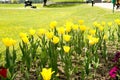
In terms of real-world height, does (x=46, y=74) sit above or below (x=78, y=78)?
above

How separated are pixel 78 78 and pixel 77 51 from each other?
1798 mm

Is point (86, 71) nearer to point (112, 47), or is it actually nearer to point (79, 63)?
point (79, 63)

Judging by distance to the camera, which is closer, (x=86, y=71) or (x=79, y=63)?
(x=86, y=71)

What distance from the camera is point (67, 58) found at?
257 inches

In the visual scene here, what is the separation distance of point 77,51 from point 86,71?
6.45 feet

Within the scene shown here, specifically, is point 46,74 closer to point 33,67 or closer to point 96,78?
point 96,78

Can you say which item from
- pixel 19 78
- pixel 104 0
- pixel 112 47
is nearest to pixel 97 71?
pixel 19 78

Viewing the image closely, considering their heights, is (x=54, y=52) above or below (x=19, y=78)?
above

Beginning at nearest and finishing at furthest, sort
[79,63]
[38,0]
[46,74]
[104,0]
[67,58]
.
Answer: [46,74], [67,58], [79,63], [104,0], [38,0]

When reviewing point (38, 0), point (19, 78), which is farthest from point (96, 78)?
point (38, 0)

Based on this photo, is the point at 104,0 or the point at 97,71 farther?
the point at 104,0

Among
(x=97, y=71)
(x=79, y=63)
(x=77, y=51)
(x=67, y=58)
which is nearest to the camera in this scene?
(x=67, y=58)

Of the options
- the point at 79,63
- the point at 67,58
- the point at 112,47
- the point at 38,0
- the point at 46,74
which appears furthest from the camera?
the point at 38,0

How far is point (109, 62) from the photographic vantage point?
8.09 m
